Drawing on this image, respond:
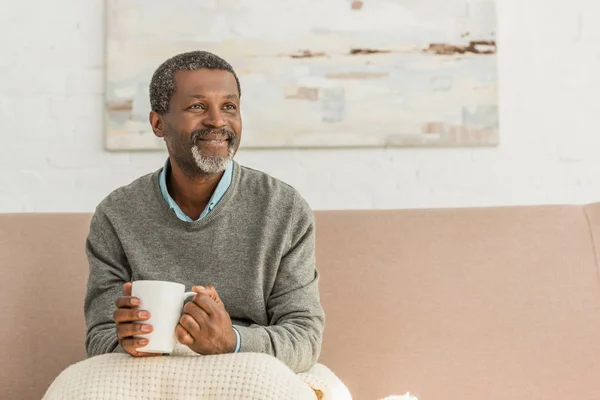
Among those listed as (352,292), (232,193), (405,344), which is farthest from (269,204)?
(405,344)

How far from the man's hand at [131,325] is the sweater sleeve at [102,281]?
26cm

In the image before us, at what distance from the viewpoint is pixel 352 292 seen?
183 cm

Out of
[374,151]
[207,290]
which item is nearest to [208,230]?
[207,290]

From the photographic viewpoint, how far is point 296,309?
5.30 ft

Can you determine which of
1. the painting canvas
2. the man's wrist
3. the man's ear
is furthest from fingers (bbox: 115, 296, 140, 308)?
the painting canvas

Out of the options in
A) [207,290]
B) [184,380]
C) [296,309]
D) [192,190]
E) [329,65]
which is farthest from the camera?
[329,65]

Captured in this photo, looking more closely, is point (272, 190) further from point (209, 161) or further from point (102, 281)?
point (102, 281)

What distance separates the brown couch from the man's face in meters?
0.35

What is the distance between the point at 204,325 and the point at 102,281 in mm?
428

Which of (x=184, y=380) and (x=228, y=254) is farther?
(x=228, y=254)

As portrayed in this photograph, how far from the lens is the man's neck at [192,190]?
1.71 metres

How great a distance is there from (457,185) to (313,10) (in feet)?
2.05

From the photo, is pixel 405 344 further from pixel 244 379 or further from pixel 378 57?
pixel 378 57

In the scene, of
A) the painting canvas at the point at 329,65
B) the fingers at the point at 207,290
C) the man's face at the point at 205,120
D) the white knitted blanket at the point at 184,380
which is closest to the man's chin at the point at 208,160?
the man's face at the point at 205,120
